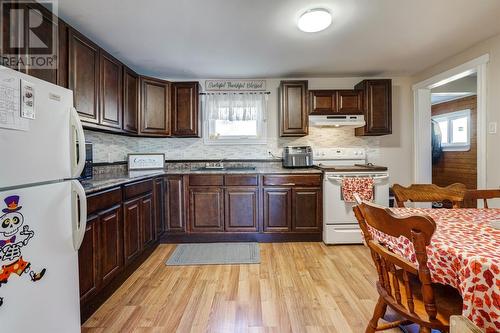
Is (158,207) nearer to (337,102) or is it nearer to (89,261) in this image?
(89,261)

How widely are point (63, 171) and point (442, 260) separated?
1816 millimetres

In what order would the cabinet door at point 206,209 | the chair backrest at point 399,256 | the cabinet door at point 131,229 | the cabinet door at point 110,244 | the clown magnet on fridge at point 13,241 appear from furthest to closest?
the cabinet door at point 206,209, the cabinet door at point 131,229, the cabinet door at point 110,244, the clown magnet on fridge at point 13,241, the chair backrest at point 399,256

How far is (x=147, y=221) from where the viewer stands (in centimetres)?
268

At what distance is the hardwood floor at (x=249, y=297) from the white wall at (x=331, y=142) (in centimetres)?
162

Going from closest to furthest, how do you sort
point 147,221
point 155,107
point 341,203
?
1. point 147,221
2. point 341,203
3. point 155,107

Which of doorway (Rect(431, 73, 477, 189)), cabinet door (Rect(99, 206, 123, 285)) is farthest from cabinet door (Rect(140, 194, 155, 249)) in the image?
doorway (Rect(431, 73, 477, 189))

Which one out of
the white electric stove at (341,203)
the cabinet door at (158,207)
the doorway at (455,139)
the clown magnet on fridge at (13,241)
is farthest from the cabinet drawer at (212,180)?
the doorway at (455,139)

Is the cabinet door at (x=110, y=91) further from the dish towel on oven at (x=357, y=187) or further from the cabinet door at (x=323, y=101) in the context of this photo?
the dish towel on oven at (x=357, y=187)

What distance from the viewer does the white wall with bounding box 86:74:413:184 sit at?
3719mm

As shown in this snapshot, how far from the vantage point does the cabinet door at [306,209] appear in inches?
123

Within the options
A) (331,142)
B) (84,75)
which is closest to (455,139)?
(331,142)

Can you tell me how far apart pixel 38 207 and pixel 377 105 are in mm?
3689

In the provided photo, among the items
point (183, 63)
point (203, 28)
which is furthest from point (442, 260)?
point (183, 63)

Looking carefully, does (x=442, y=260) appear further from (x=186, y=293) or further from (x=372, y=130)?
(x=372, y=130)
